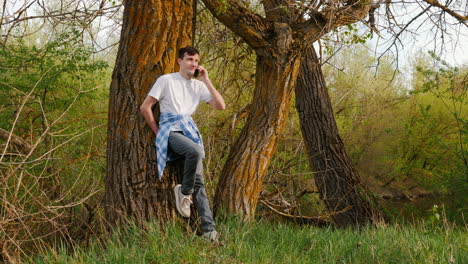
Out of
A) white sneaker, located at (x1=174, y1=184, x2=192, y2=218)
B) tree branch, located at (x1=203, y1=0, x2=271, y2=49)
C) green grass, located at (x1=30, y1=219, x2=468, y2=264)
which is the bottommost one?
green grass, located at (x1=30, y1=219, x2=468, y2=264)

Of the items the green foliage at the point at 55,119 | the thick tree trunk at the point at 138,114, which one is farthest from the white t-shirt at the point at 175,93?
the green foliage at the point at 55,119

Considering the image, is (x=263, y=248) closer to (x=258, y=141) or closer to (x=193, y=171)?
(x=193, y=171)

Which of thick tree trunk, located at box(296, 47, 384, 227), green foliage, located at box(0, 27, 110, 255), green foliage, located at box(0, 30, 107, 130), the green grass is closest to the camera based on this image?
→ the green grass

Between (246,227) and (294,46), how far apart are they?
220cm

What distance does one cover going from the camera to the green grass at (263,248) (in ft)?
12.7

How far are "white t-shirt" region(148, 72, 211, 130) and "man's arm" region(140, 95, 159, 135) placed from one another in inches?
2.1

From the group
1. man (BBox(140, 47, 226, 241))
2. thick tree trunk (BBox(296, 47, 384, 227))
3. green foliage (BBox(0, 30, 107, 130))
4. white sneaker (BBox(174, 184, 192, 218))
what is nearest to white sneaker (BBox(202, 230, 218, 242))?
man (BBox(140, 47, 226, 241))

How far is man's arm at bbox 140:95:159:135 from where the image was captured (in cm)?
448

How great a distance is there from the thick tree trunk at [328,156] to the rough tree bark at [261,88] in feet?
6.40

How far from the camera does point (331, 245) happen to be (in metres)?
4.46

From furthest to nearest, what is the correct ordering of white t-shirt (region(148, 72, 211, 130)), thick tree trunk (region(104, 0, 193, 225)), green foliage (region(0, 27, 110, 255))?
green foliage (region(0, 27, 110, 255))
thick tree trunk (region(104, 0, 193, 225))
white t-shirt (region(148, 72, 211, 130))

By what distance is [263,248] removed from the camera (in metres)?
4.24

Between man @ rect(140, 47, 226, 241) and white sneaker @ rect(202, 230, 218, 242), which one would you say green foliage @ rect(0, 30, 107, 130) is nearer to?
man @ rect(140, 47, 226, 241)

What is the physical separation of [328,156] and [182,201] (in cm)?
382
